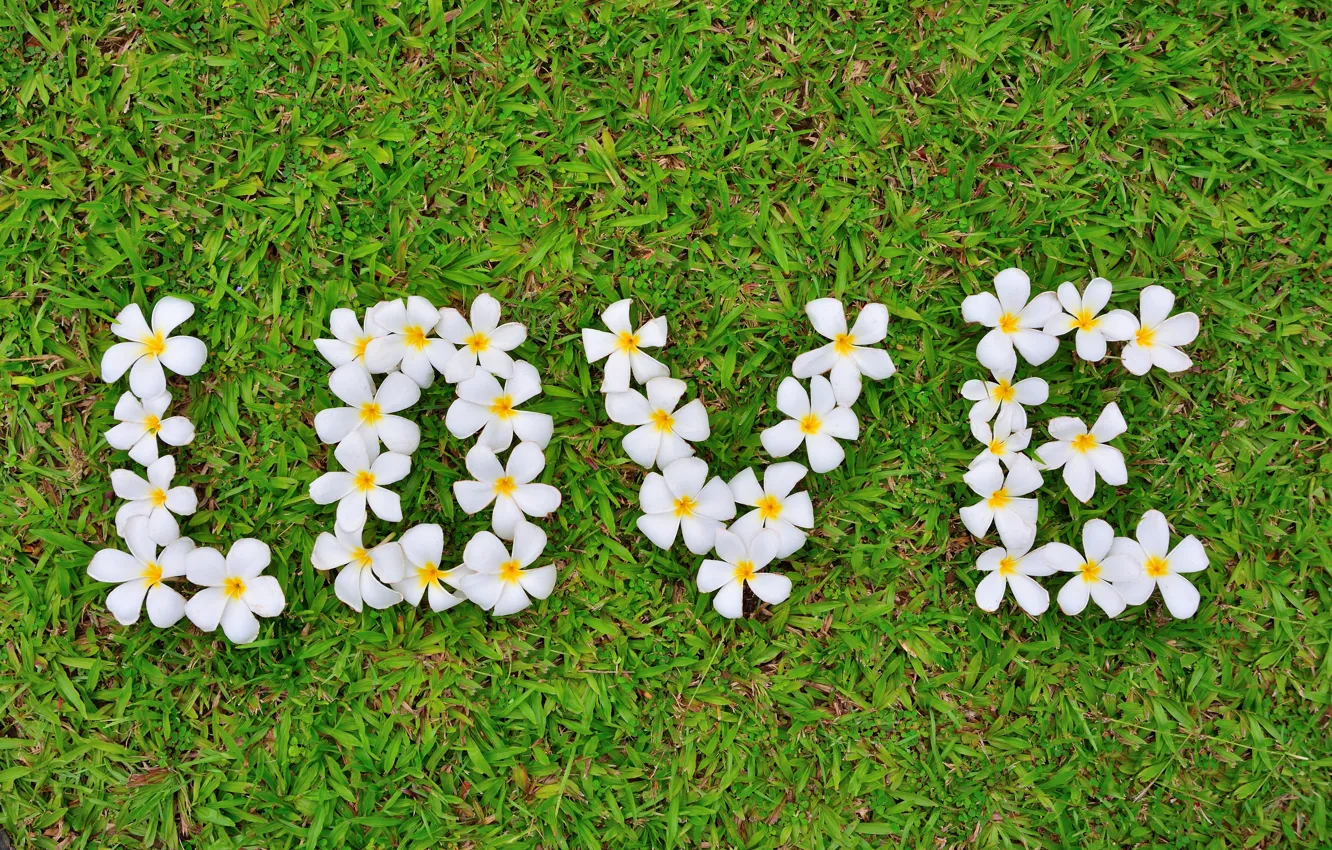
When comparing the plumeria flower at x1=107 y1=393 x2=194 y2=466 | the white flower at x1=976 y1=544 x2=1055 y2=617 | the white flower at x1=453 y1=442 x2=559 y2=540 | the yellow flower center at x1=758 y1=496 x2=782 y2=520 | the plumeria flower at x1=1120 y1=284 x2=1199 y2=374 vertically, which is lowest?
the white flower at x1=976 y1=544 x2=1055 y2=617

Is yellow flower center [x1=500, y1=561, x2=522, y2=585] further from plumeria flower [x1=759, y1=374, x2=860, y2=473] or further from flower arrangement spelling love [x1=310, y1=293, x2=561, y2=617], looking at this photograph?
plumeria flower [x1=759, y1=374, x2=860, y2=473]

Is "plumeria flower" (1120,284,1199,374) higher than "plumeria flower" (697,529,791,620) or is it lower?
higher

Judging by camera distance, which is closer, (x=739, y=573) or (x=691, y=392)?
(x=739, y=573)

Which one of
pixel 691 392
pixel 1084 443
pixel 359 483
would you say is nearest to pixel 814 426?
pixel 691 392

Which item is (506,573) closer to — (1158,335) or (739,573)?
(739,573)

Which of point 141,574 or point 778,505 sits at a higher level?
point 778,505

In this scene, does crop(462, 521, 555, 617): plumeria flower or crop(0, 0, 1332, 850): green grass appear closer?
crop(462, 521, 555, 617): plumeria flower

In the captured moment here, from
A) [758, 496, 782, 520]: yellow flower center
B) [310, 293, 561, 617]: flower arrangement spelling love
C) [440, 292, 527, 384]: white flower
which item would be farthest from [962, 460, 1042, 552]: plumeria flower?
[440, 292, 527, 384]: white flower

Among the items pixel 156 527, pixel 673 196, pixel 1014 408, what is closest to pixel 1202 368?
pixel 1014 408
